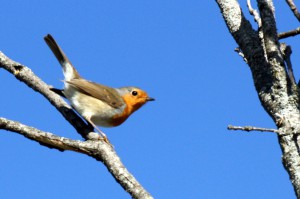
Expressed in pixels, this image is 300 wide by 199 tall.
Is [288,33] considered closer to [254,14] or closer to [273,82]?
[254,14]

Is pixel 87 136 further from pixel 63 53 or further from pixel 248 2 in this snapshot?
pixel 63 53

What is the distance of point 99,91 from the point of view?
24.6ft

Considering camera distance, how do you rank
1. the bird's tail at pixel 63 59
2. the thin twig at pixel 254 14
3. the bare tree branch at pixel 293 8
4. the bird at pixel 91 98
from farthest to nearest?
the bird's tail at pixel 63 59
the bird at pixel 91 98
the thin twig at pixel 254 14
the bare tree branch at pixel 293 8

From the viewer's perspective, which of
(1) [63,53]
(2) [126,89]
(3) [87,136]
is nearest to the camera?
(3) [87,136]

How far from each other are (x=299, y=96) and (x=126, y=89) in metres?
5.51

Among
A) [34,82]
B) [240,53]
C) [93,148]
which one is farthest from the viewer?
[34,82]


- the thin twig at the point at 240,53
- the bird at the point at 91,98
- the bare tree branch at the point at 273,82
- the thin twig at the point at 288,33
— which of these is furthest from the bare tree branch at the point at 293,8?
the bird at the point at 91,98

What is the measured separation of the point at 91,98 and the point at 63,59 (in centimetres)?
71

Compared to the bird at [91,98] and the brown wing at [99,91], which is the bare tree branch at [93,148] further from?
the brown wing at [99,91]

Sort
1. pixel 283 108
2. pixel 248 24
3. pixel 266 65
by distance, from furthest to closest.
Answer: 1. pixel 248 24
2. pixel 266 65
3. pixel 283 108

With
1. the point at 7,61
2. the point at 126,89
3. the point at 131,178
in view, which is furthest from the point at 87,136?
the point at 126,89

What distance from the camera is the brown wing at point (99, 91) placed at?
23.4 ft

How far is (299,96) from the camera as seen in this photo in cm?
294

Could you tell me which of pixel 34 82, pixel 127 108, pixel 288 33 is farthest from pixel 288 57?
pixel 127 108
